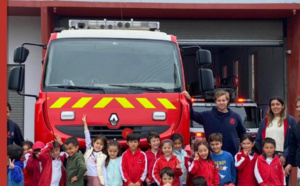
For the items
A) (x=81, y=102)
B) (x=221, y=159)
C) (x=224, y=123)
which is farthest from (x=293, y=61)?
(x=81, y=102)

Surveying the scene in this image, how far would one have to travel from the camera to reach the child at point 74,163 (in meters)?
Answer: 6.64

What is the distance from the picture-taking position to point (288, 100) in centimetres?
1625

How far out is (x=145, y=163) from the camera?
22.1 ft

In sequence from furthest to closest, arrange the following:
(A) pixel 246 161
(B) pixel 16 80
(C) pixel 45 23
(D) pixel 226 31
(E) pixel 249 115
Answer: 1. (D) pixel 226 31
2. (C) pixel 45 23
3. (E) pixel 249 115
4. (B) pixel 16 80
5. (A) pixel 246 161

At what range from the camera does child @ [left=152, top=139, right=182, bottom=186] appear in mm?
6590

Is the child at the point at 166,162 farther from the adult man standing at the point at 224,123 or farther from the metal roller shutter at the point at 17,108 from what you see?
the metal roller shutter at the point at 17,108

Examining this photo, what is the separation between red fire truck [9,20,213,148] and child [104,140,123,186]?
0.35 m

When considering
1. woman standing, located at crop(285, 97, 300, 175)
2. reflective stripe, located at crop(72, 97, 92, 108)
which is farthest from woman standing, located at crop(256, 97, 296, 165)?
reflective stripe, located at crop(72, 97, 92, 108)

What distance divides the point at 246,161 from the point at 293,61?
959cm

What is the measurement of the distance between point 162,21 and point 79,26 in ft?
24.1

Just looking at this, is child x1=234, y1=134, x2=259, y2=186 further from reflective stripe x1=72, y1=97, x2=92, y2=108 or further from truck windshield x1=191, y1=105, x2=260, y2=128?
truck windshield x1=191, y1=105, x2=260, y2=128

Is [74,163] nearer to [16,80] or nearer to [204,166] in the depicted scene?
[204,166]

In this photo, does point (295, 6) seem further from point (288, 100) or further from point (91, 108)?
point (91, 108)

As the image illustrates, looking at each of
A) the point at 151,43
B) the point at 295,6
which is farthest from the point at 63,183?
the point at 295,6
